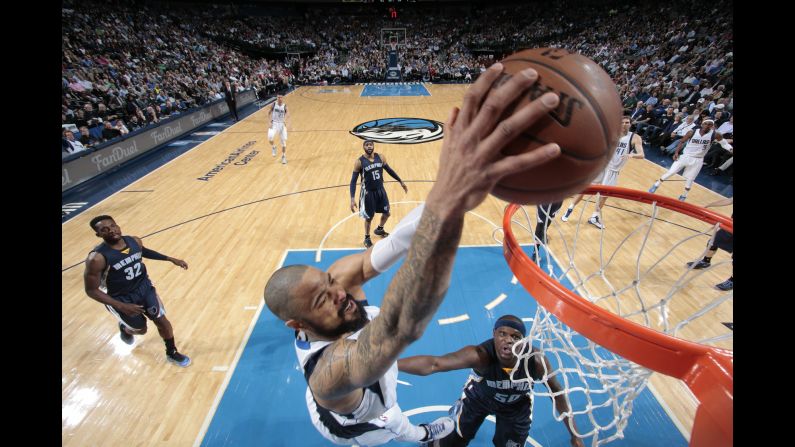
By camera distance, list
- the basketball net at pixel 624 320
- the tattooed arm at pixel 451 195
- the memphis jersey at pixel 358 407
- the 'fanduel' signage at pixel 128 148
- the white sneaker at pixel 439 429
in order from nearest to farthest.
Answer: the tattooed arm at pixel 451 195 → the basketball net at pixel 624 320 → the memphis jersey at pixel 358 407 → the white sneaker at pixel 439 429 → the 'fanduel' signage at pixel 128 148

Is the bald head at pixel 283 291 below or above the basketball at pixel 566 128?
below

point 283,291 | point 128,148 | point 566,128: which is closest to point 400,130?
point 128,148

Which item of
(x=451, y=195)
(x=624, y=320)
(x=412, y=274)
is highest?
(x=451, y=195)

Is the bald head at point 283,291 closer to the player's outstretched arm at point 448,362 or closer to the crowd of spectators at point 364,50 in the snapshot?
the player's outstretched arm at point 448,362

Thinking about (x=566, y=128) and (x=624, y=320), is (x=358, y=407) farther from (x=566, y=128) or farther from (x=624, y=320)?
(x=566, y=128)

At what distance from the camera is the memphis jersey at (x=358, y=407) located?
5.52 feet

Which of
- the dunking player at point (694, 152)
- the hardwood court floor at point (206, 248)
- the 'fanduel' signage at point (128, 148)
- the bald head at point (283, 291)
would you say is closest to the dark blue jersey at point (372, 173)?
the hardwood court floor at point (206, 248)

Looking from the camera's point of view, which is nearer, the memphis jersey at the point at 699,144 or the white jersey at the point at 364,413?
the white jersey at the point at 364,413

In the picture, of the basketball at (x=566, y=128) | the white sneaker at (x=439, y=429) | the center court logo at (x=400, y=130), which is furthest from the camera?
the center court logo at (x=400, y=130)

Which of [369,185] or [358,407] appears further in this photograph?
[369,185]

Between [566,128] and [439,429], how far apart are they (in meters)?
2.41

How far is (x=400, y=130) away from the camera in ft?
42.1

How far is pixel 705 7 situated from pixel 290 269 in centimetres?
2608

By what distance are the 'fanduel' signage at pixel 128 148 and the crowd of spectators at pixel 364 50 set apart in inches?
21.6
